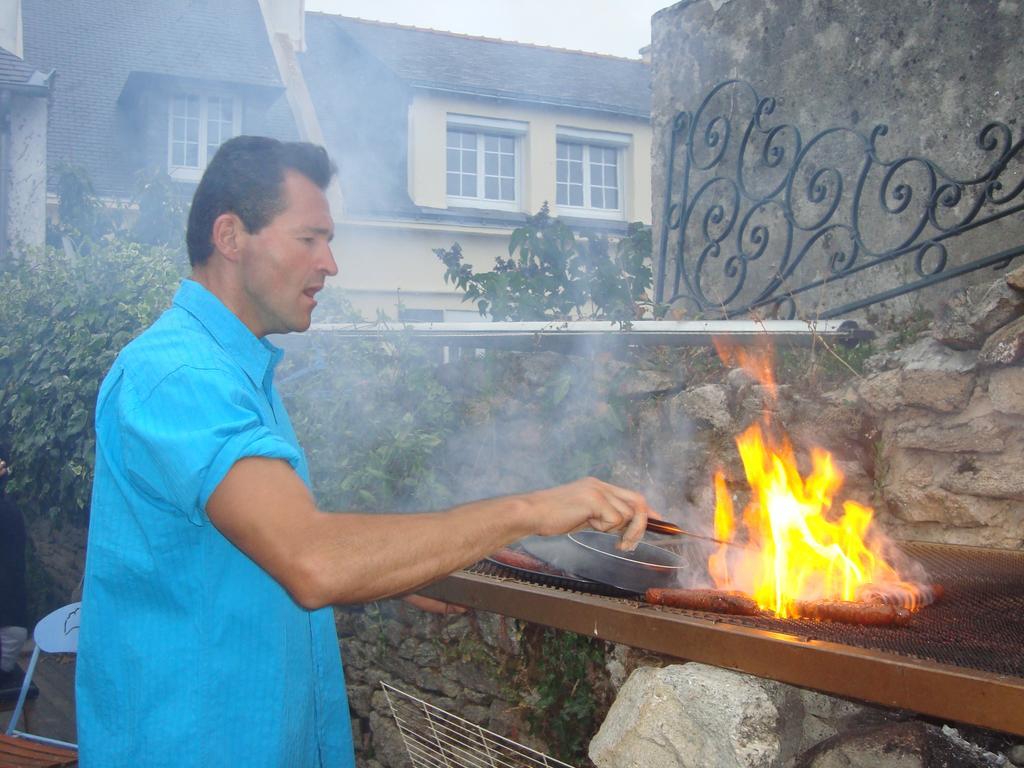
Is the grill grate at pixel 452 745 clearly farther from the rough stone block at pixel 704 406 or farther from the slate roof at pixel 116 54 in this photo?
the slate roof at pixel 116 54

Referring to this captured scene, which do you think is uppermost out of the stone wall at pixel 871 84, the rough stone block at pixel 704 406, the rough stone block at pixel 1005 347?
the stone wall at pixel 871 84

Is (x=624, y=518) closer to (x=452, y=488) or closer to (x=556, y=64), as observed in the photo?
(x=452, y=488)

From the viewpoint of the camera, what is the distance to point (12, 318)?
7.19 m

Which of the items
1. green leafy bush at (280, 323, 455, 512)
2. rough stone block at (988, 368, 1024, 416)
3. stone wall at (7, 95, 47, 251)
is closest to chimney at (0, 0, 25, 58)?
stone wall at (7, 95, 47, 251)

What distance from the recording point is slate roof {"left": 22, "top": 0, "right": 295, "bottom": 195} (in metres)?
16.9

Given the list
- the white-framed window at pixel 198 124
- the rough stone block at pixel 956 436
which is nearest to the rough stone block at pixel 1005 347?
the rough stone block at pixel 956 436

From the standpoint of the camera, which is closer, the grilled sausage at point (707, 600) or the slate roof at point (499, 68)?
the grilled sausage at point (707, 600)

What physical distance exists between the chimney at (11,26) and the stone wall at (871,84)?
1418 cm

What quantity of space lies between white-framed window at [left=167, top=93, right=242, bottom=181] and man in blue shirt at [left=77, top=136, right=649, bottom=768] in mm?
15407

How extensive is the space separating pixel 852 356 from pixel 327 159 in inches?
86.3

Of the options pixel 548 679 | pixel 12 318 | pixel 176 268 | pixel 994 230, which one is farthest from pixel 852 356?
pixel 12 318

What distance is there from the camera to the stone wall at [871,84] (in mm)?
3846

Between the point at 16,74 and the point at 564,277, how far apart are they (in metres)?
11.3

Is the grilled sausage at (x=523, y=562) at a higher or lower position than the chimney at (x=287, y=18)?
lower
